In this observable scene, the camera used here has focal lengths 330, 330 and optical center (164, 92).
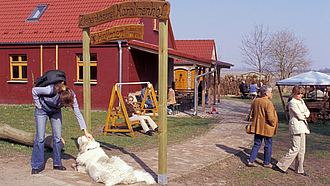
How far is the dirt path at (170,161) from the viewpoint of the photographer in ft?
16.5

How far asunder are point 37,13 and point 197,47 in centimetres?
1822

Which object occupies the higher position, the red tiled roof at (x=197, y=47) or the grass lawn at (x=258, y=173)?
the red tiled roof at (x=197, y=47)

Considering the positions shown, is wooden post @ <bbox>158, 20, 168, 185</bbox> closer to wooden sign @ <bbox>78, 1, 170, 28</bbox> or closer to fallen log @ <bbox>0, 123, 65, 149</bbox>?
wooden sign @ <bbox>78, 1, 170, 28</bbox>

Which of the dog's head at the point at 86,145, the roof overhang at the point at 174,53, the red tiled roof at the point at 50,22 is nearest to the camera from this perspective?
the dog's head at the point at 86,145

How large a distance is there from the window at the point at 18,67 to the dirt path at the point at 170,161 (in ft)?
37.5

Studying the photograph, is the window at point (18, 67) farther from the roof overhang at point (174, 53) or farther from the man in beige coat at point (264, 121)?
the man in beige coat at point (264, 121)

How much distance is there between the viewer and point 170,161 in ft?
21.2

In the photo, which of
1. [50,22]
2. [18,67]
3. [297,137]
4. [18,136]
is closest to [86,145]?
[18,136]

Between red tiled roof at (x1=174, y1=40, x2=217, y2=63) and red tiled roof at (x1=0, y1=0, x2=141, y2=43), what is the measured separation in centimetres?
1582

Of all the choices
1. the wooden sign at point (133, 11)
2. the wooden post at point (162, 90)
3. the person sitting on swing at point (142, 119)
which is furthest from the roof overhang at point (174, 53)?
the wooden post at point (162, 90)

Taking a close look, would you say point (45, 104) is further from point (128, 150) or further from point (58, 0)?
point (58, 0)

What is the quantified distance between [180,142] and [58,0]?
13547mm

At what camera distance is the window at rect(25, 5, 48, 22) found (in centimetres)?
1778

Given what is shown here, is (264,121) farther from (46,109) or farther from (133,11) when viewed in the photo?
(46,109)
